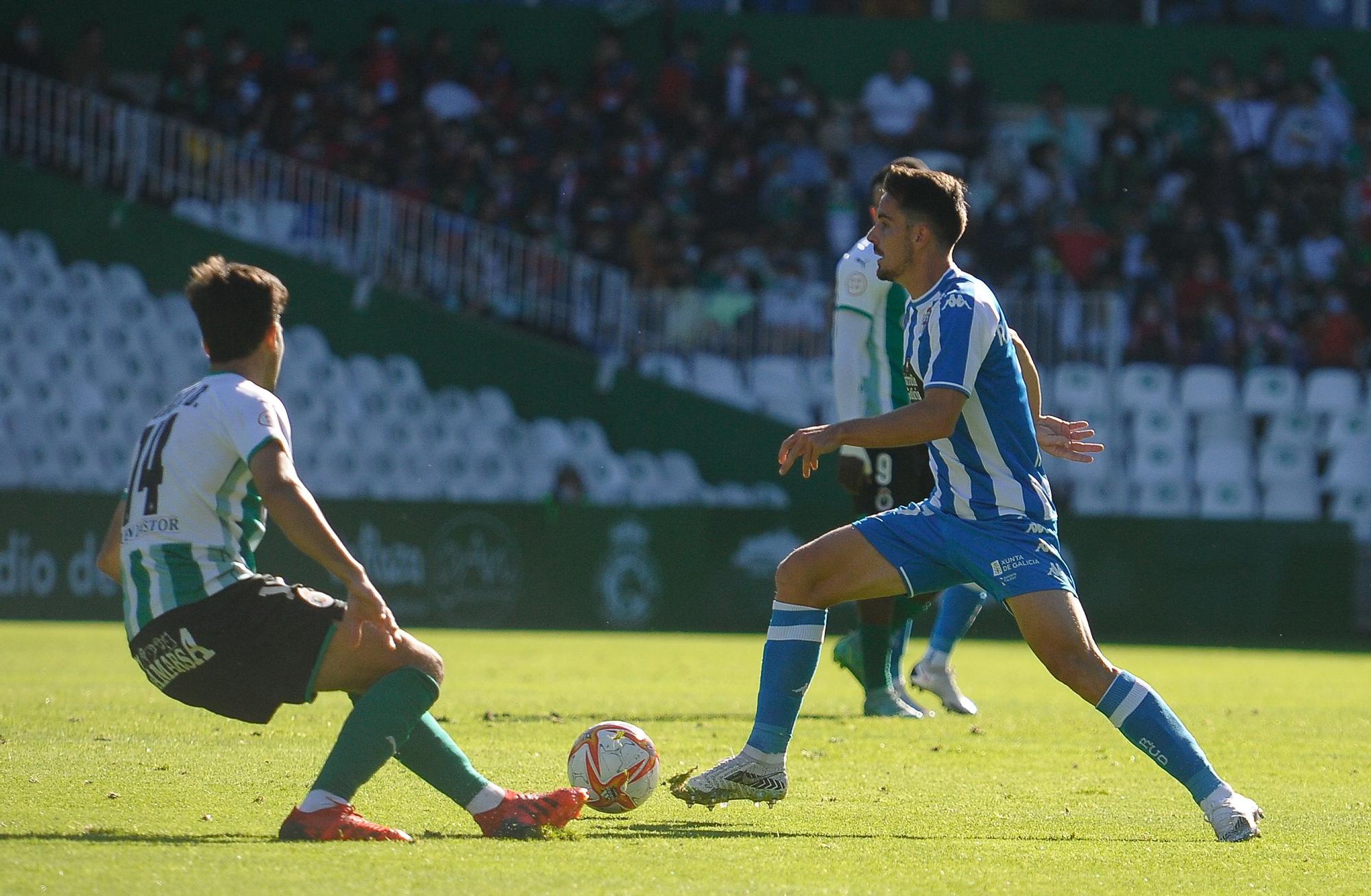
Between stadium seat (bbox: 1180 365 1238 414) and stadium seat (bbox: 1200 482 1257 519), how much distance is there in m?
0.81

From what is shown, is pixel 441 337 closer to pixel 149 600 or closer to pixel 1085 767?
pixel 1085 767

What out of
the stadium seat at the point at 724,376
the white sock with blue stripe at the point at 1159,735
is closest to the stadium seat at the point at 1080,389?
the stadium seat at the point at 724,376

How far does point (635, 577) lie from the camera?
54.0ft

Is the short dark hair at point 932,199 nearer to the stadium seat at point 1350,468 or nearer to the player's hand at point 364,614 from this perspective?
the player's hand at point 364,614

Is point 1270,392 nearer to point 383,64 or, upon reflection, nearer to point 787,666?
point 383,64

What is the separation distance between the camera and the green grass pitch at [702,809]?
14.8 feet

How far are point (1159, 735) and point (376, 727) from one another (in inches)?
92.4

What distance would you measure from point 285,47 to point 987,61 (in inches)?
357

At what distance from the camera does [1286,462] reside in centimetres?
1869

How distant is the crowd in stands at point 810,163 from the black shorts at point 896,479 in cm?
1010

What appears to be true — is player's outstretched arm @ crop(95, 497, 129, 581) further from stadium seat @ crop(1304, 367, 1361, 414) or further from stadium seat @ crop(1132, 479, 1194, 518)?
stadium seat @ crop(1304, 367, 1361, 414)

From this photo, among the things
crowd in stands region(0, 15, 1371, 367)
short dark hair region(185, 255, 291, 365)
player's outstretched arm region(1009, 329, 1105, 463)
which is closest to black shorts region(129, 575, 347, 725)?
short dark hair region(185, 255, 291, 365)

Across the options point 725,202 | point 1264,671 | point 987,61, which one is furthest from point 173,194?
point 1264,671

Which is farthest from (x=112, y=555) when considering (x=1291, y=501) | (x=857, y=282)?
(x=1291, y=501)
